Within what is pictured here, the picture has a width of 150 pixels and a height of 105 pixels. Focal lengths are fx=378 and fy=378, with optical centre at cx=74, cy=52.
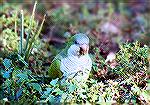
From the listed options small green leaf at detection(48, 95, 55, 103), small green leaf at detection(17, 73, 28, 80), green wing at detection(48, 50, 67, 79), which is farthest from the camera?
green wing at detection(48, 50, 67, 79)

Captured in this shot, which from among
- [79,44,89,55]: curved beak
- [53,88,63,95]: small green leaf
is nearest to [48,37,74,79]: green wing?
[79,44,89,55]: curved beak

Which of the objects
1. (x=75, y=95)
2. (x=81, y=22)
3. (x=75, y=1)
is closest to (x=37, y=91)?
(x=75, y=95)

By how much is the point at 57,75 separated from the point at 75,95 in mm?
306

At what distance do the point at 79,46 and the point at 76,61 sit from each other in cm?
11

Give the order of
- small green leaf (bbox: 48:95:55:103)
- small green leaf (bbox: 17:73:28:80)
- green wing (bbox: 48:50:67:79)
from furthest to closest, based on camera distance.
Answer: green wing (bbox: 48:50:67:79), small green leaf (bbox: 17:73:28:80), small green leaf (bbox: 48:95:55:103)

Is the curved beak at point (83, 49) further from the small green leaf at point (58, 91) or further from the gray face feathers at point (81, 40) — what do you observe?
the small green leaf at point (58, 91)

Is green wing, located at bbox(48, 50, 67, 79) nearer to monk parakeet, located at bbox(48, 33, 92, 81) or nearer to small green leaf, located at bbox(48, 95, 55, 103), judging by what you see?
monk parakeet, located at bbox(48, 33, 92, 81)

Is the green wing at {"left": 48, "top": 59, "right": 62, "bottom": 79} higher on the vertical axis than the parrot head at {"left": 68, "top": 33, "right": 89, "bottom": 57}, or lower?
lower

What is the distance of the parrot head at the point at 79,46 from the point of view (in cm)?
272

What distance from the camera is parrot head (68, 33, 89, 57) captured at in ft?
8.94

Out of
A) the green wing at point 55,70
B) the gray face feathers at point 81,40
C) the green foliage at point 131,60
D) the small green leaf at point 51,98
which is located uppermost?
the gray face feathers at point 81,40

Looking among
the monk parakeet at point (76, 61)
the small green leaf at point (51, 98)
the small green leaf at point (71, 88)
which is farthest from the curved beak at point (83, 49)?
the small green leaf at point (51, 98)

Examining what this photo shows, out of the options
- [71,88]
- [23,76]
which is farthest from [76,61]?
[23,76]

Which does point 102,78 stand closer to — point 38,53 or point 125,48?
point 125,48
